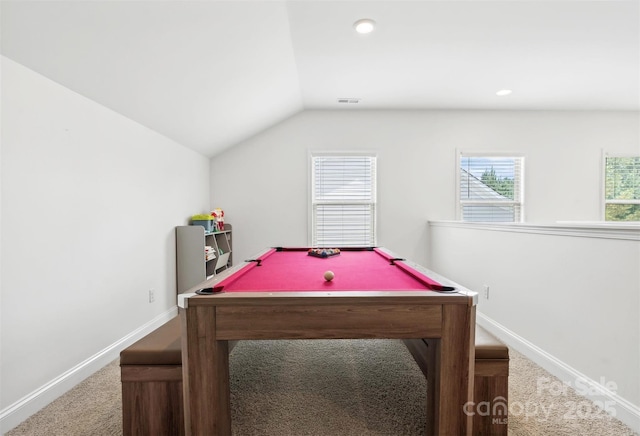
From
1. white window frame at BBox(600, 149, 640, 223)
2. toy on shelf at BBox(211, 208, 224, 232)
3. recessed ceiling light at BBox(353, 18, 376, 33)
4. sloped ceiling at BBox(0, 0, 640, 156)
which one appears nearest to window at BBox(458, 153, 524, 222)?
sloped ceiling at BBox(0, 0, 640, 156)

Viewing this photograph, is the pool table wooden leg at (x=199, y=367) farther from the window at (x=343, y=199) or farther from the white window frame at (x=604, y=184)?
the white window frame at (x=604, y=184)

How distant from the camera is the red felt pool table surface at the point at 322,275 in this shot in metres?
1.44

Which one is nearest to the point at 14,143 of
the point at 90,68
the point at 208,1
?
the point at 90,68

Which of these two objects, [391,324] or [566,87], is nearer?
[391,324]

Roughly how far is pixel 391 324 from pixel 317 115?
3.56 meters

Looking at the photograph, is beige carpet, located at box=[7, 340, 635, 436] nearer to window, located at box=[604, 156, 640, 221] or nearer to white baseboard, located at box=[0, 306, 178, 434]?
white baseboard, located at box=[0, 306, 178, 434]

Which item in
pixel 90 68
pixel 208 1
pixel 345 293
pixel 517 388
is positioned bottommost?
pixel 517 388

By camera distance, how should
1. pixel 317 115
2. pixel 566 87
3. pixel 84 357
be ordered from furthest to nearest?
pixel 317 115, pixel 566 87, pixel 84 357

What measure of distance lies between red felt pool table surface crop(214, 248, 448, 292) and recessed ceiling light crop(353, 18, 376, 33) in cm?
181

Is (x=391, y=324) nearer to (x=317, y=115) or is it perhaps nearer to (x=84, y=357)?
(x=84, y=357)

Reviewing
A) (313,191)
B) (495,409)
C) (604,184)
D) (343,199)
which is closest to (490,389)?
(495,409)

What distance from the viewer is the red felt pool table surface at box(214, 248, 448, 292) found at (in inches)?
56.8

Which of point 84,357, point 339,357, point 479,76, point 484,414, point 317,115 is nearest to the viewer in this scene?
point 484,414

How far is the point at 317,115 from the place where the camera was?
424 centimetres
